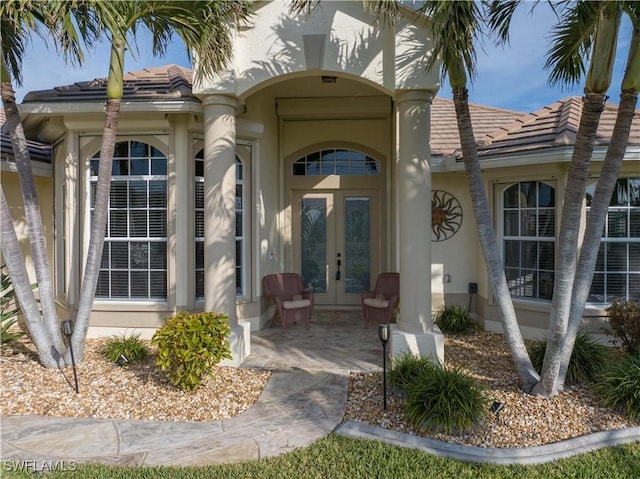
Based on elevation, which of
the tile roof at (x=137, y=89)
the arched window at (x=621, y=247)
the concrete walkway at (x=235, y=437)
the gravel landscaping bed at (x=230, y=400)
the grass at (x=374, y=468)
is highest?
the tile roof at (x=137, y=89)

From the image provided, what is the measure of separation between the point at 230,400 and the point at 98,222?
3108 mm

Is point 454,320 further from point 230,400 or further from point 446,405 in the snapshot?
point 230,400

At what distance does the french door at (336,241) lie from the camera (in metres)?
9.98

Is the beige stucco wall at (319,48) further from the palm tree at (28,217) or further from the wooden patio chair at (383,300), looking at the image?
the wooden patio chair at (383,300)

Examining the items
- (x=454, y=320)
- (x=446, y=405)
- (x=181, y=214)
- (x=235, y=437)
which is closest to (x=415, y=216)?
(x=446, y=405)

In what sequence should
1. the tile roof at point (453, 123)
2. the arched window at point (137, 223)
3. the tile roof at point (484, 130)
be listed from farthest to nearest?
the tile roof at point (453, 123)
the arched window at point (137, 223)
the tile roof at point (484, 130)

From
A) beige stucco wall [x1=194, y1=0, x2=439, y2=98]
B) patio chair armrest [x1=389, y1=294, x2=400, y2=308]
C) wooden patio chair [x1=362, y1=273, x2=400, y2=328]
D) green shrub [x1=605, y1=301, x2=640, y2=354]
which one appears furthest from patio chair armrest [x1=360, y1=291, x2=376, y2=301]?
beige stucco wall [x1=194, y1=0, x2=439, y2=98]

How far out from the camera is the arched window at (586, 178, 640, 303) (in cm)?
707

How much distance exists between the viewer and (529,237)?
25.1 feet

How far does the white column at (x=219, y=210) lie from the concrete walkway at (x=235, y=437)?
4.89ft

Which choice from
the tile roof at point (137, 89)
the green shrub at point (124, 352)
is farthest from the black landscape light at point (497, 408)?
the tile roof at point (137, 89)

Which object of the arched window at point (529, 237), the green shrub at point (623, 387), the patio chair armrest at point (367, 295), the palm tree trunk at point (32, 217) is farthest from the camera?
the patio chair armrest at point (367, 295)

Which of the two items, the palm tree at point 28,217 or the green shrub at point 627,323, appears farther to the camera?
the green shrub at point 627,323

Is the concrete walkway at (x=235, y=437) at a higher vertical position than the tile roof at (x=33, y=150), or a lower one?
lower
